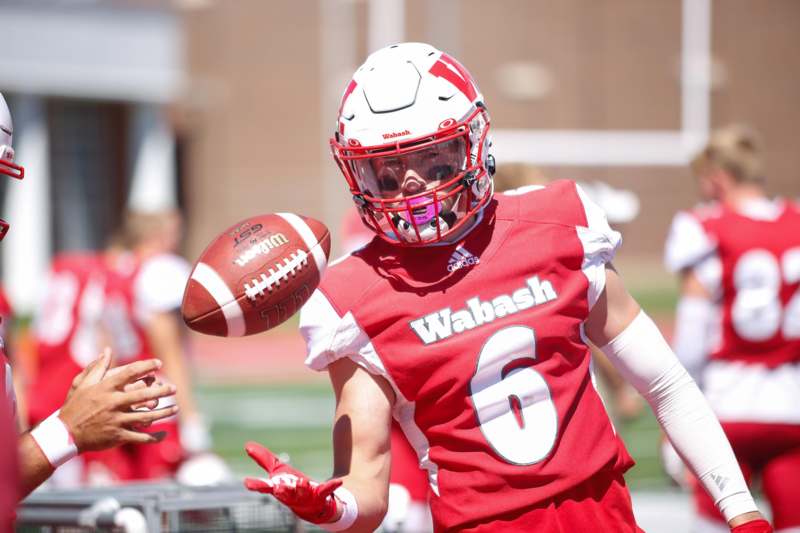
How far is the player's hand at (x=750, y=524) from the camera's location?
8.96ft

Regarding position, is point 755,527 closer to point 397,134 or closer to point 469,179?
point 469,179

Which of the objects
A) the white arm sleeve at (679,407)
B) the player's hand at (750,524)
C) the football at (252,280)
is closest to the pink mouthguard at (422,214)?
the football at (252,280)

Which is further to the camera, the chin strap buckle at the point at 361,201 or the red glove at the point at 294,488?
the chin strap buckle at the point at 361,201

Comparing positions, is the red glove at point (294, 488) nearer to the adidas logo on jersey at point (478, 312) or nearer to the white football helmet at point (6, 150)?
the adidas logo on jersey at point (478, 312)

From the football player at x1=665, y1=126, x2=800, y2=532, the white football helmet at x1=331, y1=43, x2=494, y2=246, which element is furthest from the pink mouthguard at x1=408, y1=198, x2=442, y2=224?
the football player at x1=665, y1=126, x2=800, y2=532

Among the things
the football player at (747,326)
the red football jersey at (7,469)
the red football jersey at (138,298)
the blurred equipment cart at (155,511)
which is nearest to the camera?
the red football jersey at (7,469)

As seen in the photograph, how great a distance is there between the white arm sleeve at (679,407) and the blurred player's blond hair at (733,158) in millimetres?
2266

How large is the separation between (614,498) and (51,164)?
76.9ft

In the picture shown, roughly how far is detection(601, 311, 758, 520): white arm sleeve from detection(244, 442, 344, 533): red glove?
34.1 inches

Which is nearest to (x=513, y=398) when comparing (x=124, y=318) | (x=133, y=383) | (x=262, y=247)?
(x=262, y=247)

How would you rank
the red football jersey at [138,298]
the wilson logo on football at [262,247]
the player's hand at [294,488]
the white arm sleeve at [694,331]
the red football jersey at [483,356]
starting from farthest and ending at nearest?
the red football jersey at [138,298] < the white arm sleeve at [694,331] < the wilson logo on football at [262,247] < the red football jersey at [483,356] < the player's hand at [294,488]

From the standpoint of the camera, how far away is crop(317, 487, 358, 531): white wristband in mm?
2576

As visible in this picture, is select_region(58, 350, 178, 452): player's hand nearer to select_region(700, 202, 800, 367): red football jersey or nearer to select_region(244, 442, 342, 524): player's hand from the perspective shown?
select_region(244, 442, 342, 524): player's hand

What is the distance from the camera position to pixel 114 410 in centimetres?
264
